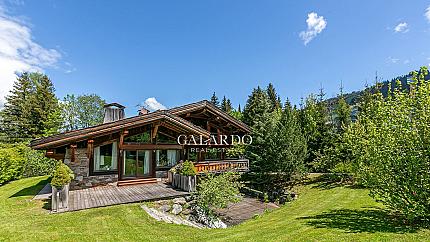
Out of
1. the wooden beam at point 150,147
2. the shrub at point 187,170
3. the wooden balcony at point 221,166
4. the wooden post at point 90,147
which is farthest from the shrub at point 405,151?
the wooden post at point 90,147

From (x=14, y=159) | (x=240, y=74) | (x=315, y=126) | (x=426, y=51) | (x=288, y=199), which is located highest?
(x=240, y=74)

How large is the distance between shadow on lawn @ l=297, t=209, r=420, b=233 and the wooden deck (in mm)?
6322

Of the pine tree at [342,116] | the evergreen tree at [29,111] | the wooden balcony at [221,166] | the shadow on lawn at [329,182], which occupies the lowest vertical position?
the shadow on lawn at [329,182]

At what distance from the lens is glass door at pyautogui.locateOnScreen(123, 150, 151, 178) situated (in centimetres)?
1379

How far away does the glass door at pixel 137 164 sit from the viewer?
13.8 metres

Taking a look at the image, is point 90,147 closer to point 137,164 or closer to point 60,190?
point 137,164

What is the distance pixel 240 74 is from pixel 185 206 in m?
19.4

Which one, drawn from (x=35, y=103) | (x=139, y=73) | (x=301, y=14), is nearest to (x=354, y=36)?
(x=301, y=14)

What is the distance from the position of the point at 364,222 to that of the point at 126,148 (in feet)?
36.9

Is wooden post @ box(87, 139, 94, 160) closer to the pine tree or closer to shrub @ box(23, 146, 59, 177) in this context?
shrub @ box(23, 146, 59, 177)

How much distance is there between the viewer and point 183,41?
22.1m

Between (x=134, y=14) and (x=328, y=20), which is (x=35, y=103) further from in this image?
(x=328, y=20)

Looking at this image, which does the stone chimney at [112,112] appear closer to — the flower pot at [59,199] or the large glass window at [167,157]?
the large glass window at [167,157]

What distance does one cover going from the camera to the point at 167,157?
15.8m
